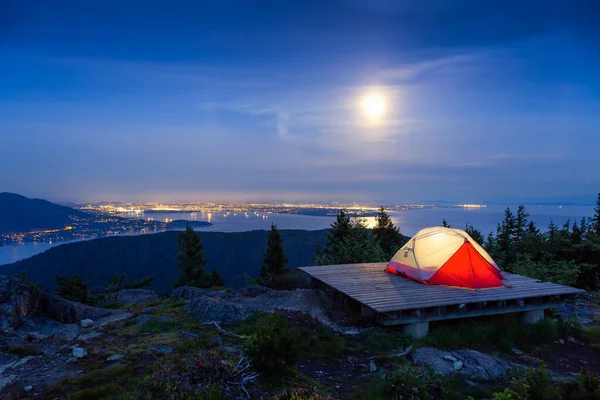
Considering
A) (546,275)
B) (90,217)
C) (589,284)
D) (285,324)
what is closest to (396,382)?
(285,324)

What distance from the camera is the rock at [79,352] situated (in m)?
5.76

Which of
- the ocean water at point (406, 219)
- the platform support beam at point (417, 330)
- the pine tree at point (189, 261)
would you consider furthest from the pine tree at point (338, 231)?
the platform support beam at point (417, 330)

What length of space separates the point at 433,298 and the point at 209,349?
466 cm

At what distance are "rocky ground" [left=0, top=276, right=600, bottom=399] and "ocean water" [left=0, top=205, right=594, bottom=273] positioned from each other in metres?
16.8

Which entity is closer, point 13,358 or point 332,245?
point 13,358

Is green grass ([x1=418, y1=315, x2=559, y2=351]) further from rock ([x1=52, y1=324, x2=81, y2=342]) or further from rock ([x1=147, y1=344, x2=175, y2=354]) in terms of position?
rock ([x1=52, y1=324, x2=81, y2=342])

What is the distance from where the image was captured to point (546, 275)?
12289 mm

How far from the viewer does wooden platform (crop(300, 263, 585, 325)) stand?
6.59 metres

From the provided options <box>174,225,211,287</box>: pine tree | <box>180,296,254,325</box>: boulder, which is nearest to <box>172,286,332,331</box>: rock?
<box>180,296,254,325</box>: boulder

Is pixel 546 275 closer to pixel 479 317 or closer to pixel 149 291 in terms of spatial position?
pixel 479 317

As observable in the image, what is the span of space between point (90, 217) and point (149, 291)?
7555cm

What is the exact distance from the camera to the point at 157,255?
211 feet

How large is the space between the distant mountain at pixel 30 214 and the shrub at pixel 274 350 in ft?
269

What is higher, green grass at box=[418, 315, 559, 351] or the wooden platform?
the wooden platform
